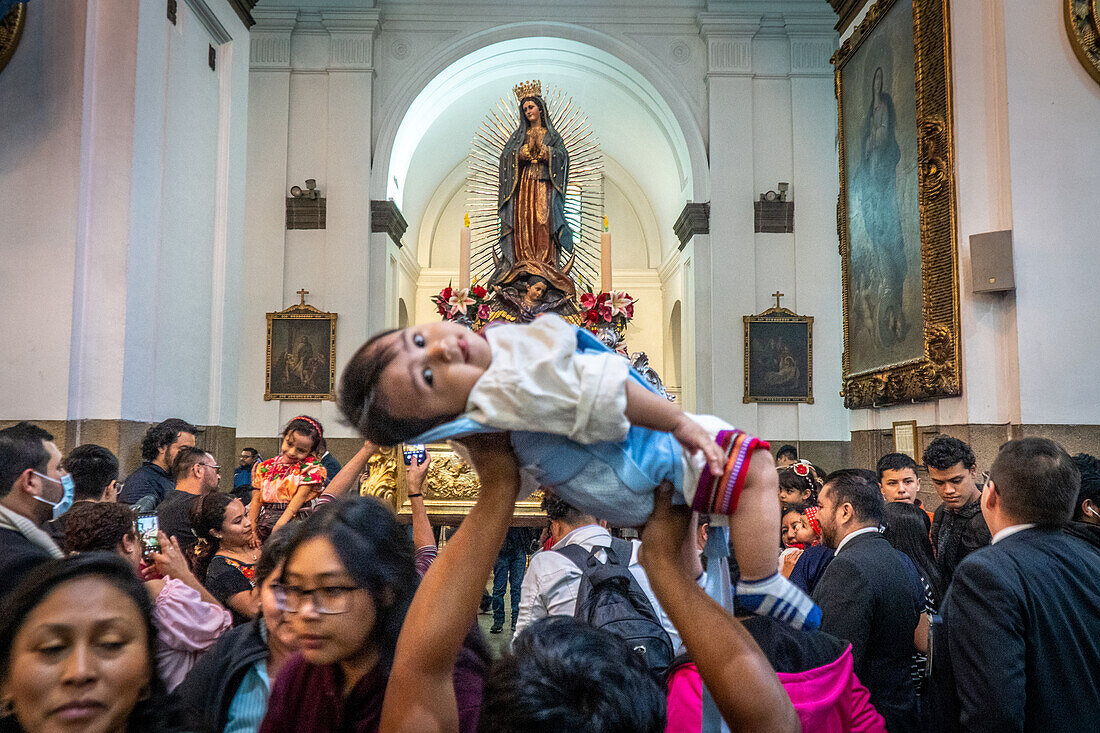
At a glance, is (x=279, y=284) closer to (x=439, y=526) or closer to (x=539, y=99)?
(x=539, y=99)

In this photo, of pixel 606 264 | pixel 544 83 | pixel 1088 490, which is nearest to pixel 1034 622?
pixel 1088 490

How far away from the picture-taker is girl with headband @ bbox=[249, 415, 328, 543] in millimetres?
3463

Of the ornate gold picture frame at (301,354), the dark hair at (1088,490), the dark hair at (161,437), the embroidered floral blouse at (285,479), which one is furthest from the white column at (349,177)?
the dark hair at (1088,490)

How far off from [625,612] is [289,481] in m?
2.05

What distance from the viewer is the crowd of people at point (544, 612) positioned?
123 centimetres

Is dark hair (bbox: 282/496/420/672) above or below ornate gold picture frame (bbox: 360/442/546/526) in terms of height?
above

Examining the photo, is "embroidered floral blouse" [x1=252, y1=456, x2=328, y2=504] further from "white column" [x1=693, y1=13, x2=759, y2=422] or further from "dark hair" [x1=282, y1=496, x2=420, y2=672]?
"white column" [x1=693, y1=13, x2=759, y2=422]

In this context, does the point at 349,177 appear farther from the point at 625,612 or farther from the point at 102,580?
the point at 102,580

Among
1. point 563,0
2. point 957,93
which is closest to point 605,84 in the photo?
point 563,0

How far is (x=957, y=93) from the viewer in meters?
6.13

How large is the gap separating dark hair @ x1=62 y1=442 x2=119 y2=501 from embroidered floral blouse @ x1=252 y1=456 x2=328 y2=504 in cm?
66

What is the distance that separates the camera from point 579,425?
134 centimetres

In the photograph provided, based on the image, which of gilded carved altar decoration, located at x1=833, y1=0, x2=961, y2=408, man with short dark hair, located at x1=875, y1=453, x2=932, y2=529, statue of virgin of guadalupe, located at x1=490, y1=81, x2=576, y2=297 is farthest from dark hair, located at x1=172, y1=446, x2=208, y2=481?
statue of virgin of guadalupe, located at x1=490, y1=81, x2=576, y2=297

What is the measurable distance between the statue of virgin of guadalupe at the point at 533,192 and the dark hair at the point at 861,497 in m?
7.48
